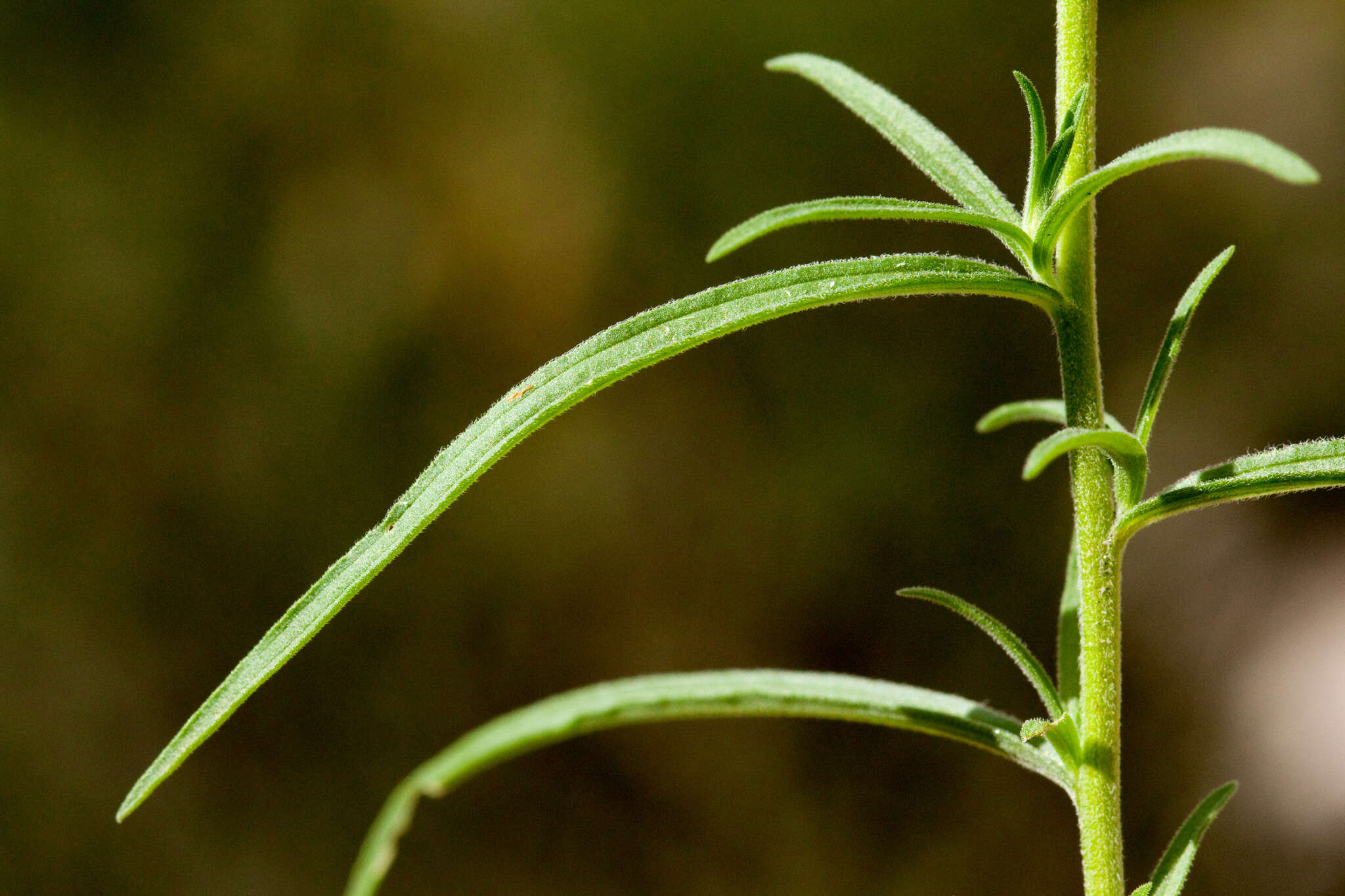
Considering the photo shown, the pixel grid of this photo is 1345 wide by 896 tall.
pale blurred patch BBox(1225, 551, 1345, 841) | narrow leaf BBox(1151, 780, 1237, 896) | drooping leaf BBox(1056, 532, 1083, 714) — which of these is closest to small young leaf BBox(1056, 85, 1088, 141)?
drooping leaf BBox(1056, 532, 1083, 714)

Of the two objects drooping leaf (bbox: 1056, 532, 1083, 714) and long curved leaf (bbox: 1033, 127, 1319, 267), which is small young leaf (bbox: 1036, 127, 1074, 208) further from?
drooping leaf (bbox: 1056, 532, 1083, 714)

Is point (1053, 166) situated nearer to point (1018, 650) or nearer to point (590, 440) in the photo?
point (1018, 650)

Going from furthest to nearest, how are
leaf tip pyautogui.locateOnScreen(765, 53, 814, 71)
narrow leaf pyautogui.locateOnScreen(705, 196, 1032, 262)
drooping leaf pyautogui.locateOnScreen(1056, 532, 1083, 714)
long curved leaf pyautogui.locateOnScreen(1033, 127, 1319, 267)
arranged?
leaf tip pyautogui.locateOnScreen(765, 53, 814, 71)
drooping leaf pyautogui.locateOnScreen(1056, 532, 1083, 714)
narrow leaf pyautogui.locateOnScreen(705, 196, 1032, 262)
long curved leaf pyautogui.locateOnScreen(1033, 127, 1319, 267)

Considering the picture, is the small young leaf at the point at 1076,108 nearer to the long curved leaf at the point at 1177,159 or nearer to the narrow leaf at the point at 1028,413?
the long curved leaf at the point at 1177,159

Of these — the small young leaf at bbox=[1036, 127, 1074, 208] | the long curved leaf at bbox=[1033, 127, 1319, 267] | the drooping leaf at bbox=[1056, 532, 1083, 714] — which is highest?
the small young leaf at bbox=[1036, 127, 1074, 208]

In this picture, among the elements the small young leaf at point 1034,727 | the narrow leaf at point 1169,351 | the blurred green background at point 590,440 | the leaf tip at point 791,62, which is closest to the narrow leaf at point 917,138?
the leaf tip at point 791,62

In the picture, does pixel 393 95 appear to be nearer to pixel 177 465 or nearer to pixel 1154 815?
pixel 177 465
